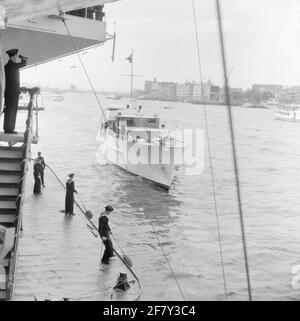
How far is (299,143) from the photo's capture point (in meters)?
62.6

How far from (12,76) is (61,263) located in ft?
15.1

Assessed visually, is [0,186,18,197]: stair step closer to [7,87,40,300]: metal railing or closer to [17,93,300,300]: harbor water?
[7,87,40,300]: metal railing

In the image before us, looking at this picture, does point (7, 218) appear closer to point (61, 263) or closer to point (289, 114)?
point (61, 263)

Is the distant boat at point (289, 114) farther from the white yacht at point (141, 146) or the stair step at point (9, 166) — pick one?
the stair step at point (9, 166)

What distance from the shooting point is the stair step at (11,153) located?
6.96 m

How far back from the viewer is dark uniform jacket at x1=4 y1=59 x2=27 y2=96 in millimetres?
5992

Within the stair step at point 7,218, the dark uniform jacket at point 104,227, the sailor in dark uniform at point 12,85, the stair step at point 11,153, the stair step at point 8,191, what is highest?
the sailor in dark uniform at point 12,85

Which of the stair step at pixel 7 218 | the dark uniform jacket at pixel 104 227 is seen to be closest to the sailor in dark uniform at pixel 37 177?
the dark uniform jacket at pixel 104 227

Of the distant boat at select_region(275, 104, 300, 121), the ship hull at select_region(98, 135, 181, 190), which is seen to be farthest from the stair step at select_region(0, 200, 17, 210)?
the distant boat at select_region(275, 104, 300, 121)

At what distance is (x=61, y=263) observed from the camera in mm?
9750

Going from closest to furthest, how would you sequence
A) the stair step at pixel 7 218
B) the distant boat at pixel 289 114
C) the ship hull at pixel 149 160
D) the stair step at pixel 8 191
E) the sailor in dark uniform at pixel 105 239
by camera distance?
1. the stair step at pixel 7 218
2. the stair step at pixel 8 191
3. the sailor in dark uniform at pixel 105 239
4. the ship hull at pixel 149 160
5. the distant boat at pixel 289 114

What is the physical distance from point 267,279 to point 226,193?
14.8 meters

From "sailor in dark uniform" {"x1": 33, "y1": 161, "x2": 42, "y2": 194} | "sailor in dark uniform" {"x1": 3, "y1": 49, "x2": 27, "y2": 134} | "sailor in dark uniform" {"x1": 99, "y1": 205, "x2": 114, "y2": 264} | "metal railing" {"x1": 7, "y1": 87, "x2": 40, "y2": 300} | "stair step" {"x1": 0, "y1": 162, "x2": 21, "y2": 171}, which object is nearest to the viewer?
"metal railing" {"x1": 7, "y1": 87, "x2": 40, "y2": 300}

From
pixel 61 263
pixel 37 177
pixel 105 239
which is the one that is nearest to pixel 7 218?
pixel 61 263
